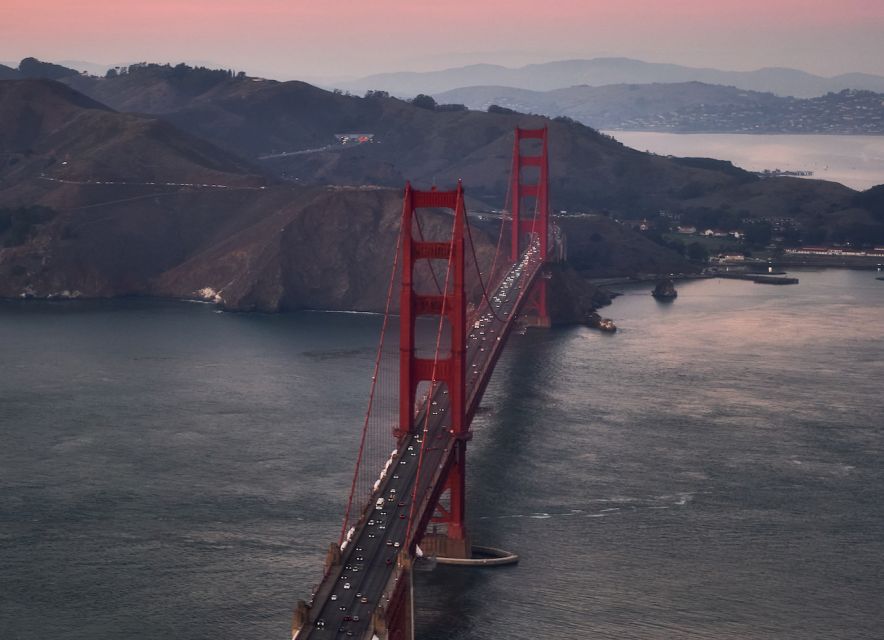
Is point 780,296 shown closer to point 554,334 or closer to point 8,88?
point 554,334

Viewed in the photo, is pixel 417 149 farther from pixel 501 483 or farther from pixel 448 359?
pixel 448 359

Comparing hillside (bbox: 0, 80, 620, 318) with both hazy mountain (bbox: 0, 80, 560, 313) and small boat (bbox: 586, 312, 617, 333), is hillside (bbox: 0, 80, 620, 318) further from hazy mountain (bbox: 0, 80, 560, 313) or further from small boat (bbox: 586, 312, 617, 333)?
small boat (bbox: 586, 312, 617, 333)

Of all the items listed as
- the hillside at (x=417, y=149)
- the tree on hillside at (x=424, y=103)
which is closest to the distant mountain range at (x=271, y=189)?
the hillside at (x=417, y=149)

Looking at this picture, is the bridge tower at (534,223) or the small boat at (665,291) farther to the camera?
the small boat at (665,291)

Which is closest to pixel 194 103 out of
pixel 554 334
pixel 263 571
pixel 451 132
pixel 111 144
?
pixel 451 132

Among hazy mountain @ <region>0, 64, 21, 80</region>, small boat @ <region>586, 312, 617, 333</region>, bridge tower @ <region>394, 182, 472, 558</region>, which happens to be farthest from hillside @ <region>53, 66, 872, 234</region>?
bridge tower @ <region>394, 182, 472, 558</region>

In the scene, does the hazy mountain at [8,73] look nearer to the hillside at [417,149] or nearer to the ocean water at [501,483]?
the hillside at [417,149]
